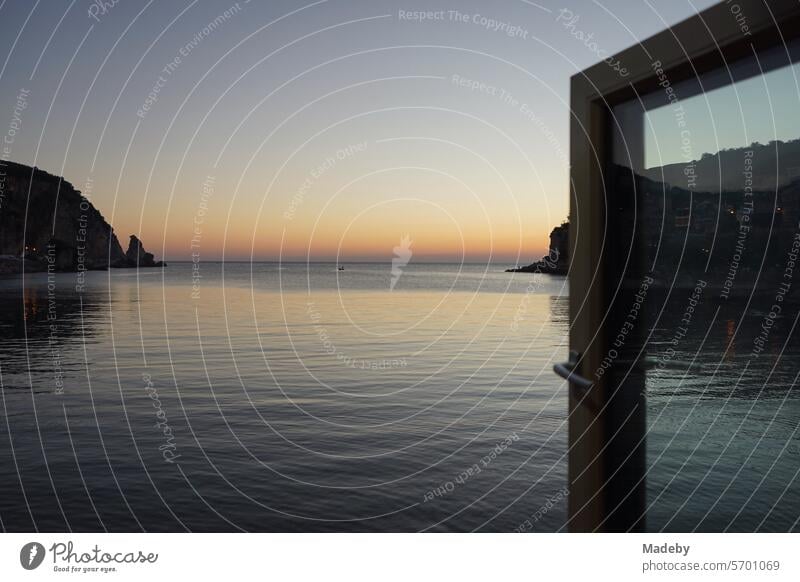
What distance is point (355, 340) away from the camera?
24781 mm

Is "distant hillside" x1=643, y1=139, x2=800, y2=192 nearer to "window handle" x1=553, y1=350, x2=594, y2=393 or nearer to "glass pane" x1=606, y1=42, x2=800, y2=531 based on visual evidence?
"glass pane" x1=606, y1=42, x2=800, y2=531

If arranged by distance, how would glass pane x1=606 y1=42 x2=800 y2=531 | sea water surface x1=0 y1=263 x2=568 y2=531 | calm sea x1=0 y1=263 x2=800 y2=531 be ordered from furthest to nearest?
sea water surface x1=0 y1=263 x2=568 y2=531
calm sea x1=0 y1=263 x2=800 y2=531
glass pane x1=606 y1=42 x2=800 y2=531

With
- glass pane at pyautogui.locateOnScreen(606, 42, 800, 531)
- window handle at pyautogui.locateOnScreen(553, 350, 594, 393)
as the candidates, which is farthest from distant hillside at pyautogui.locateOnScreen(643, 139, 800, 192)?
window handle at pyautogui.locateOnScreen(553, 350, 594, 393)

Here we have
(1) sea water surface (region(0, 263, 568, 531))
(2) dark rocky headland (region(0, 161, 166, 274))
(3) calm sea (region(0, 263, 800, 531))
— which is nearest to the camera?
(3) calm sea (region(0, 263, 800, 531))

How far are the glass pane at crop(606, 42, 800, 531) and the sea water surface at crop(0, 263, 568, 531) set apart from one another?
4763 millimetres

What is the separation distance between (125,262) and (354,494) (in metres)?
115

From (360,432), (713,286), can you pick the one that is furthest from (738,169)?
(360,432)

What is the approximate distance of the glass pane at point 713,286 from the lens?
2.25 m

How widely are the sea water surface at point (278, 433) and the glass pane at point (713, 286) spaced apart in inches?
188

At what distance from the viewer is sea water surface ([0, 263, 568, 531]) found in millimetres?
7598

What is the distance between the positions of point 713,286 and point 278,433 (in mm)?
9327

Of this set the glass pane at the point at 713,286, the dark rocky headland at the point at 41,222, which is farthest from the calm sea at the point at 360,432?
the dark rocky headland at the point at 41,222
